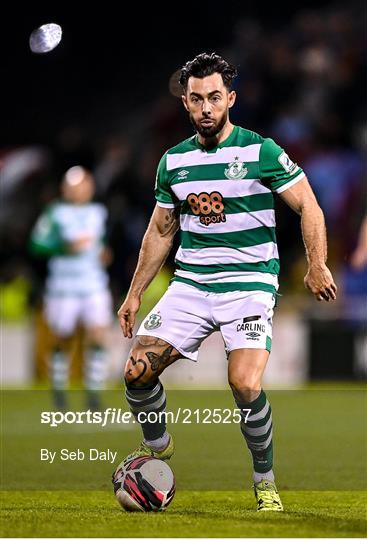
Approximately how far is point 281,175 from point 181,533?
6.05 ft

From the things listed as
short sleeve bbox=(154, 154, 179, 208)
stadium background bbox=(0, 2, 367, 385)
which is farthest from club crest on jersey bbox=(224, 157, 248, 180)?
stadium background bbox=(0, 2, 367, 385)

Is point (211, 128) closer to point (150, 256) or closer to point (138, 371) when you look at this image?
point (150, 256)

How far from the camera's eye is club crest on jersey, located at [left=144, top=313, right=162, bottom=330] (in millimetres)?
6855

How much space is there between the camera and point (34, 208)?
61.6ft

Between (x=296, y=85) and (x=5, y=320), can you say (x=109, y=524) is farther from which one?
(x=296, y=85)

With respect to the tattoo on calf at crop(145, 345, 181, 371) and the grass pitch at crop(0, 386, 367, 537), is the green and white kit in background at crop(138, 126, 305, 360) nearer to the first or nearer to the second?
the tattoo on calf at crop(145, 345, 181, 371)

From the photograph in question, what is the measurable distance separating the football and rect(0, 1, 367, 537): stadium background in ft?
0.42

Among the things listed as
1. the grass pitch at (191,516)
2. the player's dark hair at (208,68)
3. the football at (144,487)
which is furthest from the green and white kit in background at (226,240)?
the grass pitch at (191,516)

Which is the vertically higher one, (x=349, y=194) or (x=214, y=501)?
(x=214, y=501)

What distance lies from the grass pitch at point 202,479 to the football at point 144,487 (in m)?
0.09

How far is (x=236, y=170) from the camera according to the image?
6730 mm

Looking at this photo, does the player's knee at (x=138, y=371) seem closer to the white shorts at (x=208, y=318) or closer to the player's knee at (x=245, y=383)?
the white shorts at (x=208, y=318)

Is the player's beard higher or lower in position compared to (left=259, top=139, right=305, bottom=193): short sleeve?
higher

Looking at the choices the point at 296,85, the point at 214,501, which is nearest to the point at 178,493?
the point at 214,501
